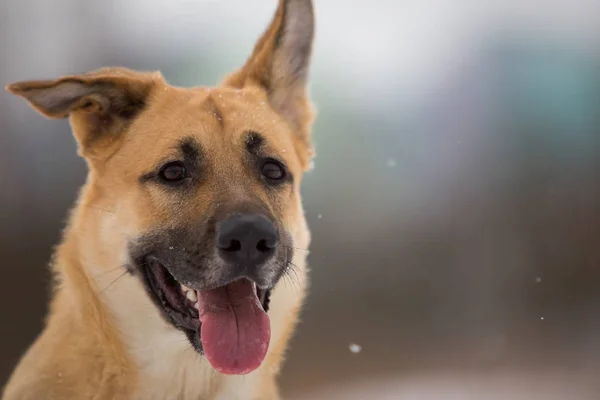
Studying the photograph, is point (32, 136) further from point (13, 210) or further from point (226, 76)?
point (226, 76)

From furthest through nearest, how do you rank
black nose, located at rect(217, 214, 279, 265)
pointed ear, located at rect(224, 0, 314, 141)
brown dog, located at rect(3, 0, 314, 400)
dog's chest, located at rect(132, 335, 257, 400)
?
pointed ear, located at rect(224, 0, 314, 141), dog's chest, located at rect(132, 335, 257, 400), brown dog, located at rect(3, 0, 314, 400), black nose, located at rect(217, 214, 279, 265)

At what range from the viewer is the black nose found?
2285mm

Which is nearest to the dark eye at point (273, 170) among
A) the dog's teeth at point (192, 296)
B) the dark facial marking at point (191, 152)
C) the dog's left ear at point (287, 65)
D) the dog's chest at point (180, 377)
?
the dark facial marking at point (191, 152)

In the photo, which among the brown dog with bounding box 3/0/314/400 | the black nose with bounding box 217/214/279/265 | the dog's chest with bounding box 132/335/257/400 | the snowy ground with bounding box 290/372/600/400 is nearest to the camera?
the black nose with bounding box 217/214/279/265

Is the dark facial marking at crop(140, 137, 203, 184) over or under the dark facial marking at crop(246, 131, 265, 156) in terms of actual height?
under

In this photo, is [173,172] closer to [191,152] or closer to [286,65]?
[191,152]

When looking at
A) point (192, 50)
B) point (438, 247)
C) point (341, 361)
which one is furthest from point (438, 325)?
point (192, 50)

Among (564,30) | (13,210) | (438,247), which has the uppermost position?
(564,30)

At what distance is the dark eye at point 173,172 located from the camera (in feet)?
8.41

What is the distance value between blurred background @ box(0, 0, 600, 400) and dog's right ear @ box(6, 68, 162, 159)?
3.12 meters

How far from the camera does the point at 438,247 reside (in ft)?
25.3

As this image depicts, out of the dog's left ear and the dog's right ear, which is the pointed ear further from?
the dog's right ear

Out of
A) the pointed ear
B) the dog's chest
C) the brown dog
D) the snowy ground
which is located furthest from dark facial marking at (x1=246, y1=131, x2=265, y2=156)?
the snowy ground

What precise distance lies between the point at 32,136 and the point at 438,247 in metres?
4.50
